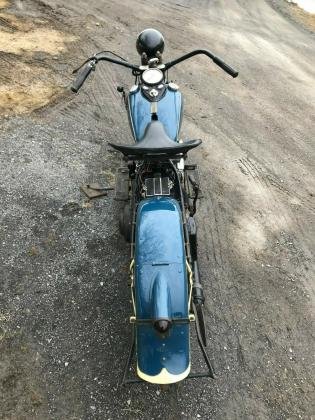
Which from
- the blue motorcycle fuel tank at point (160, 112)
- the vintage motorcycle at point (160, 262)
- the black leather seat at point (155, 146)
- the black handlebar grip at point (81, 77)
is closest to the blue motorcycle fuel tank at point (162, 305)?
the vintage motorcycle at point (160, 262)

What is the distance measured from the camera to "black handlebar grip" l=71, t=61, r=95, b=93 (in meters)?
4.18

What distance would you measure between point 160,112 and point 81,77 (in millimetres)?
964

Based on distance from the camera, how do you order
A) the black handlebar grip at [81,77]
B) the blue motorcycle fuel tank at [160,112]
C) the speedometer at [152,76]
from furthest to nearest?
the blue motorcycle fuel tank at [160,112] < the speedometer at [152,76] < the black handlebar grip at [81,77]

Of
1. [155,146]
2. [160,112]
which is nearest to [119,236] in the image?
[160,112]

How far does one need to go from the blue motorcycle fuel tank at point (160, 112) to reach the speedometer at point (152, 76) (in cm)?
26

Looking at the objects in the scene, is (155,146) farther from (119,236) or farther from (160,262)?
(119,236)

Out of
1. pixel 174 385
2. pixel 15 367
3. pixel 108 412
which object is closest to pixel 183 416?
pixel 174 385

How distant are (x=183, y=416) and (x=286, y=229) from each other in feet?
9.49

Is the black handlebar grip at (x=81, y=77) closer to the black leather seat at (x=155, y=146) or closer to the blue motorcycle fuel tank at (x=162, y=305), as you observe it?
the black leather seat at (x=155, y=146)

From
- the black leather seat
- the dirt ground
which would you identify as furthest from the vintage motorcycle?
the dirt ground

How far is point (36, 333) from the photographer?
4051 mm

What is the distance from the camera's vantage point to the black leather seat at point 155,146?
3.45m

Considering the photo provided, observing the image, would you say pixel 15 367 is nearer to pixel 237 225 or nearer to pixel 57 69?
pixel 237 225

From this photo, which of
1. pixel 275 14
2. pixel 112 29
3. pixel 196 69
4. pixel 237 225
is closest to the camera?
pixel 237 225
